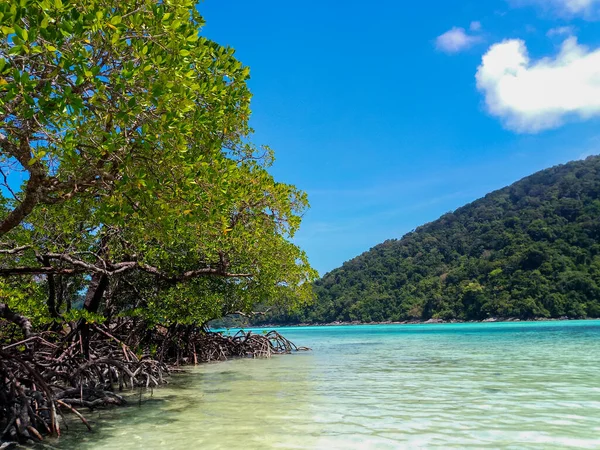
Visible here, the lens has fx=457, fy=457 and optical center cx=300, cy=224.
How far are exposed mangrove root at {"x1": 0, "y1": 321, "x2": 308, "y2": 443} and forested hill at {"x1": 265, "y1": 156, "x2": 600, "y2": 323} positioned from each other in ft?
176

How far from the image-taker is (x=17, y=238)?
6586 mm

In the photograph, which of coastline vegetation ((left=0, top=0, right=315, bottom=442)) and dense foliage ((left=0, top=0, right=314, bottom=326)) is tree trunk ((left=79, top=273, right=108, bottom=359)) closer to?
coastline vegetation ((left=0, top=0, right=315, bottom=442))

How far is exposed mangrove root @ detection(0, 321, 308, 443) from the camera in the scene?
5.13 meters

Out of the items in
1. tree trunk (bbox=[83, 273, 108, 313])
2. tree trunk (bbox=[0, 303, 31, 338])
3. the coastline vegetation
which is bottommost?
tree trunk (bbox=[0, 303, 31, 338])

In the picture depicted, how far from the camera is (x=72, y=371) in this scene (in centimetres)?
714

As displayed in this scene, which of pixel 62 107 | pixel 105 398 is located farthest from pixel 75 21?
pixel 105 398

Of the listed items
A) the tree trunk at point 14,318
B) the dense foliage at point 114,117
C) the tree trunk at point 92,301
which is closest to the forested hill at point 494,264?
the tree trunk at point 92,301

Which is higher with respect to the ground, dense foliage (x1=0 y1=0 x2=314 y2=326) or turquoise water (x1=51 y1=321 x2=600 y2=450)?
dense foliage (x1=0 y1=0 x2=314 y2=326)

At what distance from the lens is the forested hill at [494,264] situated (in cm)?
5597

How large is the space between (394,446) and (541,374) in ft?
20.9

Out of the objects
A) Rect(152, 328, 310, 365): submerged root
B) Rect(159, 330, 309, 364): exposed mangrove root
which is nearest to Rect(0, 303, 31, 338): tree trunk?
Rect(152, 328, 310, 365): submerged root

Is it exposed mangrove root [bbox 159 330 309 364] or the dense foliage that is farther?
exposed mangrove root [bbox 159 330 309 364]

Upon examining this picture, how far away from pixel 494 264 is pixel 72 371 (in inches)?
2557

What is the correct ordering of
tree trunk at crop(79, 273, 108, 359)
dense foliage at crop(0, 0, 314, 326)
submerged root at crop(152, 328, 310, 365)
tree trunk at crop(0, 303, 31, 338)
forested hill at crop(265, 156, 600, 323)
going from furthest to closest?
forested hill at crop(265, 156, 600, 323) < submerged root at crop(152, 328, 310, 365) < tree trunk at crop(79, 273, 108, 359) < tree trunk at crop(0, 303, 31, 338) < dense foliage at crop(0, 0, 314, 326)
